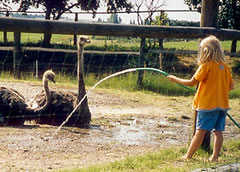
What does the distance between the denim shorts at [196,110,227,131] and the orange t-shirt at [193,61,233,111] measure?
0.07 meters

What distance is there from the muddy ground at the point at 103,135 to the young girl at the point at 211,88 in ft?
3.92

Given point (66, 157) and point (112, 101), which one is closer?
point (66, 157)

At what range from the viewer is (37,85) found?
11.6 meters

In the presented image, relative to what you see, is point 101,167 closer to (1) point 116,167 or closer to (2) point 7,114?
(1) point 116,167

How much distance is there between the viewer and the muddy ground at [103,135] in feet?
20.3

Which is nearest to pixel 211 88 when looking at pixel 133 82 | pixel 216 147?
pixel 216 147

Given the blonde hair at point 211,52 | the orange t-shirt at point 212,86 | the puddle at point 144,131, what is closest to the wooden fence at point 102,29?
the blonde hair at point 211,52

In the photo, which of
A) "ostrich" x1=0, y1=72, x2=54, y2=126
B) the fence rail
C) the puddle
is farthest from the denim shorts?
"ostrich" x1=0, y1=72, x2=54, y2=126

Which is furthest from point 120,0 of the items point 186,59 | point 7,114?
point 7,114

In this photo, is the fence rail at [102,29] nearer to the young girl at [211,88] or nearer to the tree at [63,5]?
the young girl at [211,88]

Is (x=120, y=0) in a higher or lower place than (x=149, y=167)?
higher

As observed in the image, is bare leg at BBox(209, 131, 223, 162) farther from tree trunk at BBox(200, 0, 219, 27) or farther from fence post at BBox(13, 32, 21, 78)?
fence post at BBox(13, 32, 21, 78)

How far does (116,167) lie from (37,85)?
6.37m

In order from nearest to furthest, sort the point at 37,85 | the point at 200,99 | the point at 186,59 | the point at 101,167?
the point at 101,167 → the point at 200,99 → the point at 37,85 → the point at 186,59
